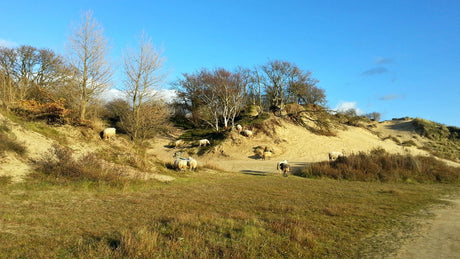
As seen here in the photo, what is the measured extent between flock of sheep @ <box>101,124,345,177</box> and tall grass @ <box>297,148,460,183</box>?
1770 mm

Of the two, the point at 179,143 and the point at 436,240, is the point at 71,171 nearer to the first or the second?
the point at 436,240

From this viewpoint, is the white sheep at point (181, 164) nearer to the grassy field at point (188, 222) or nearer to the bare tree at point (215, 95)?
the grassy field at point (188, 222)

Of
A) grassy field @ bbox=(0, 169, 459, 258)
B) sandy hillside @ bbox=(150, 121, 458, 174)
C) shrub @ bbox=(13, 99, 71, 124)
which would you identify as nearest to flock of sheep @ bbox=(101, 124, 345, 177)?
sandy hillside @ bbox=(150, 121, 458, 174)

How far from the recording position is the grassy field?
4.83m

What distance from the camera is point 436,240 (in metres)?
5.77

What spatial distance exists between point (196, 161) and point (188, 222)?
13.7 meters

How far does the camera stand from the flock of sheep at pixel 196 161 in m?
18.9

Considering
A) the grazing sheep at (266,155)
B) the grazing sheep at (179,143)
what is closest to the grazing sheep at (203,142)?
the grazing sheep at (179,143)

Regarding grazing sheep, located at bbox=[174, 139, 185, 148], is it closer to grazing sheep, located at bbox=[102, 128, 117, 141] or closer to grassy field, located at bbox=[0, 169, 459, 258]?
grazing sheep, located at bbox=[102, 128, 117, 141]

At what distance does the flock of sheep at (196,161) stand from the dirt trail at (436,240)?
40.0 feet

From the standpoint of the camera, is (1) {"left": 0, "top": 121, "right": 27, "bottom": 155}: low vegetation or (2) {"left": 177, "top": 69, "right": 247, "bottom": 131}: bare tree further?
(2) {"left": 177, "top": 69, "right": 247, "bottom": 131}: bare tree

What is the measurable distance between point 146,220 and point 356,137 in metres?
36.4

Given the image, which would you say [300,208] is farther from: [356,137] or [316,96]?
[316,96]

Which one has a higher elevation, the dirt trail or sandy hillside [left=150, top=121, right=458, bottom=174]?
sandy hillside [left=150, top=121, right=458, bottom=174]
